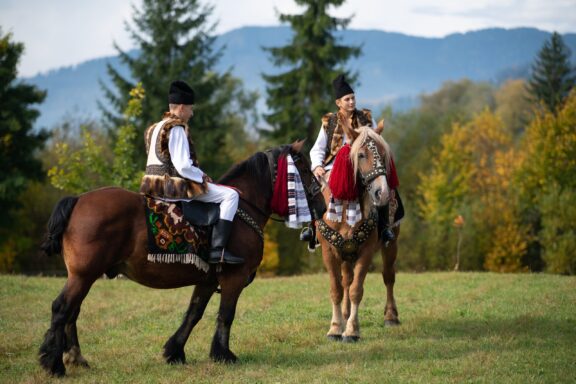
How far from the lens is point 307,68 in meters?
45.0

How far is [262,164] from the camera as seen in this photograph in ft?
28.6

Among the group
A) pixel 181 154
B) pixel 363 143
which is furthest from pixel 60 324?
pixel 363 143

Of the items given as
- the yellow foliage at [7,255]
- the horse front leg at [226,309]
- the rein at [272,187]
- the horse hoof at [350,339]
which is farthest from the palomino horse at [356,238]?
the yellow foliage at [7,255]

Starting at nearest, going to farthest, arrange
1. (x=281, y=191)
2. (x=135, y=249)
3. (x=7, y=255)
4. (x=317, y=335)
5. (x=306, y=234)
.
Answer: (x=135, y=249), (x=281, y=191), (x=306, y=234), (x=317, y=335), (x=7, y=255)

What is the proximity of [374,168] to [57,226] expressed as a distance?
12.6 ft

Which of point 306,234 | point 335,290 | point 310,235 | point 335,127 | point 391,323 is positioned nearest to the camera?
point 306,234

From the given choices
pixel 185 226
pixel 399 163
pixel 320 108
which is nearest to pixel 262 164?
pixel 185 226

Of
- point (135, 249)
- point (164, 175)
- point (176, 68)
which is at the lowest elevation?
point (135, 249)

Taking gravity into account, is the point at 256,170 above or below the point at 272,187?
above

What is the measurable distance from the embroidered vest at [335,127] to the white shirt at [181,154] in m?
2.85

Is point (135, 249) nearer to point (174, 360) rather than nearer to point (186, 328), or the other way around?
point (186, 328)

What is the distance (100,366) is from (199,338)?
201 centimetres

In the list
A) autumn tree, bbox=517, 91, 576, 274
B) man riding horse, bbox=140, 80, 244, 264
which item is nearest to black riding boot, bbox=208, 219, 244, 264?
man riding horse, bbox=140, 80, 244, 264

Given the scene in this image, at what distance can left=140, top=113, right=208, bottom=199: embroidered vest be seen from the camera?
7879 millimetres
